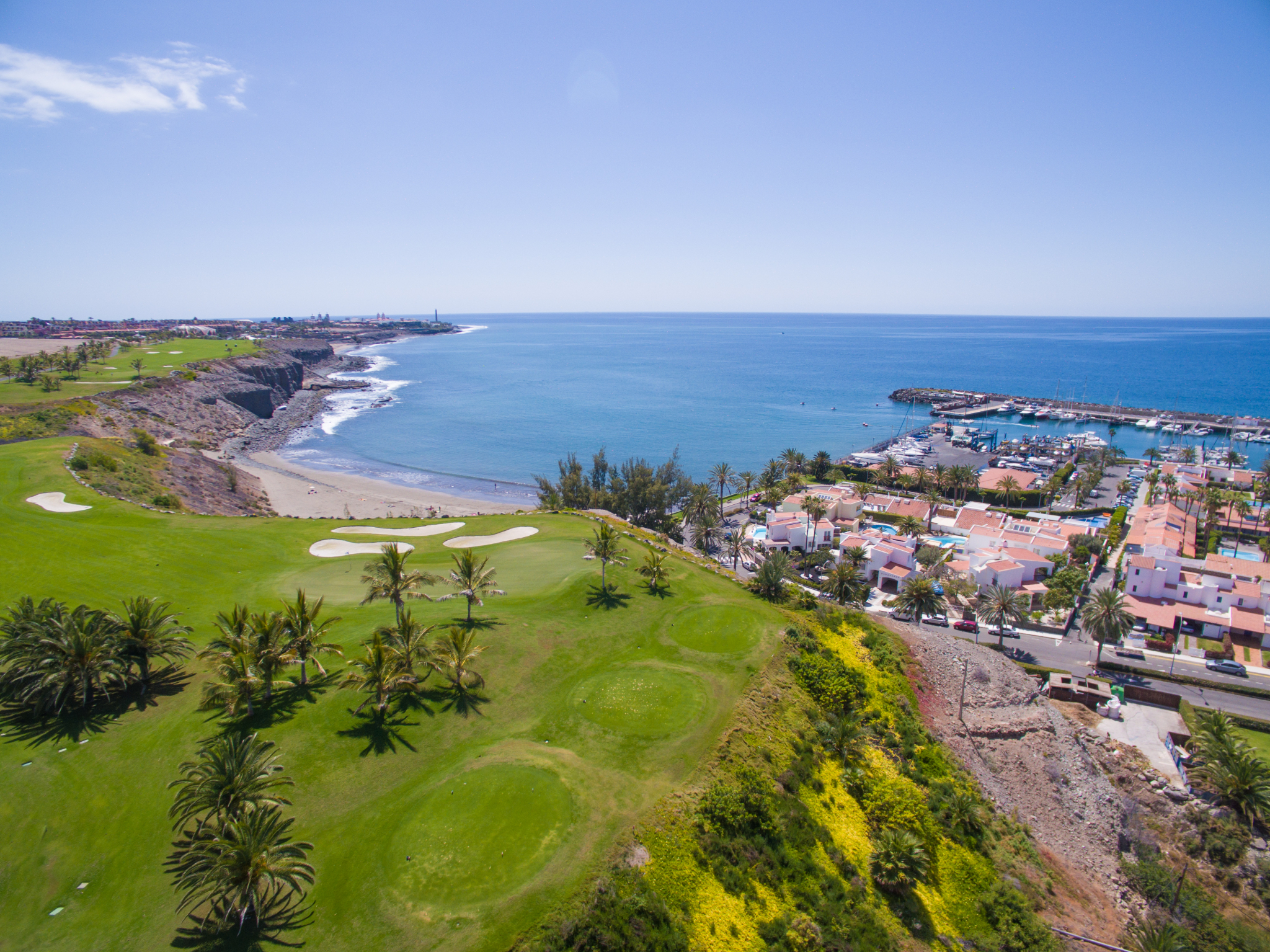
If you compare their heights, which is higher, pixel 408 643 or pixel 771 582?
pixel 408 643

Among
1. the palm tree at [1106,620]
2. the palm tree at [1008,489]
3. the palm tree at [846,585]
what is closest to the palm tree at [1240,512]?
the palm tree at [1008,489]

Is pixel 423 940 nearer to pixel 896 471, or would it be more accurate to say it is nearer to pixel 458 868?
pixel 458 868

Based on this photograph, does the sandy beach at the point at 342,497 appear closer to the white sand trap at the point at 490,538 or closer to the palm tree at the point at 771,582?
the white sand trap at the point at 490,538

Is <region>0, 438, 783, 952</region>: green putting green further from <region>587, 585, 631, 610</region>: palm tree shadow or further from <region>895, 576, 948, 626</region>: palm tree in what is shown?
<region>895, 576, 948, 626</region>: palm tree

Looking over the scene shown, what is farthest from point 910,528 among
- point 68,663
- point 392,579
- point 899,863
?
point 68,663

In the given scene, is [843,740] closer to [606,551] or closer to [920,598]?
[606,551]

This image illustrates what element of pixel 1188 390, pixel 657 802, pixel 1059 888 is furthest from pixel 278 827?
pixel 1188 390

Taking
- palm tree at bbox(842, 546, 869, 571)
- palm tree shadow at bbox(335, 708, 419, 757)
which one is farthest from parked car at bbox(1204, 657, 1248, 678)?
palm tree shadow at bbox(335, 708, 419, 757)
